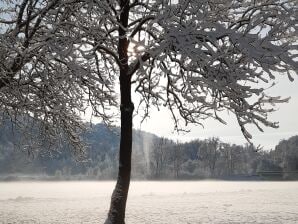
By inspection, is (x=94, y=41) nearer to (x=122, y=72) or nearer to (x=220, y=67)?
(x=122, y=72)

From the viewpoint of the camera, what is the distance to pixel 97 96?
12.5 meters

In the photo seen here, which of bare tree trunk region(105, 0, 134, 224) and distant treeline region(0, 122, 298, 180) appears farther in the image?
distant treeline region(0, 122, 298, 180)

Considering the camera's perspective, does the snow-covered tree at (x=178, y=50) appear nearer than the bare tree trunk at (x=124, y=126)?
Yes

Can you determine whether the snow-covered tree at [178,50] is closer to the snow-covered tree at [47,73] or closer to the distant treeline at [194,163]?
the snow-covered tree at [47,73]

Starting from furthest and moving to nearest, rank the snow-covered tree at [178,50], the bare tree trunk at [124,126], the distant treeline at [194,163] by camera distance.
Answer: the distant treeline at [194,163] < the bare tree trunk at [124,126] < the snow-covered tree at [178,50]

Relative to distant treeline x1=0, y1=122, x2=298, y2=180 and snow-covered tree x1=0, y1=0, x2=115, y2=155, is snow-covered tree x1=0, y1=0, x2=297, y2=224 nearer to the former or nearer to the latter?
snow-covered tree x1=0, y1=0, x2=115, y2=155

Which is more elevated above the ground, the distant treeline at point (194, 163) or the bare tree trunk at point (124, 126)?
the distant treeline at point (194, 163)

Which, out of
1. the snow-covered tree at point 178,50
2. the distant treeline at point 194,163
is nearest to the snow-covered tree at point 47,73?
the snow-covered tree at point 178,50

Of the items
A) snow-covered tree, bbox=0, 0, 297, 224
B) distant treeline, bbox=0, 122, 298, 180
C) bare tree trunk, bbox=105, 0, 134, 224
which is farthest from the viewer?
A: distant treeline, bbox=0, 122, 298, 180

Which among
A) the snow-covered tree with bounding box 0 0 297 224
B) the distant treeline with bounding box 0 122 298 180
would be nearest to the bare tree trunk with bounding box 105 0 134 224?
the snow-covered tree with bounding box 0 0 297 224

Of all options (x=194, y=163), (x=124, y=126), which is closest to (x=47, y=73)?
(x=124, y=126)

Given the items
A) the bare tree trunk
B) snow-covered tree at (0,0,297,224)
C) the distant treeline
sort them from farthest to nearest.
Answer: the distant treeline, the bare tree trunk, snow-covered tree at (0,0,297,224)

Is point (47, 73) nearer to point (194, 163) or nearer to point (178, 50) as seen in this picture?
point (178, 50)

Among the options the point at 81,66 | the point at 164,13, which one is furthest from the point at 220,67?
the point at 81,66
